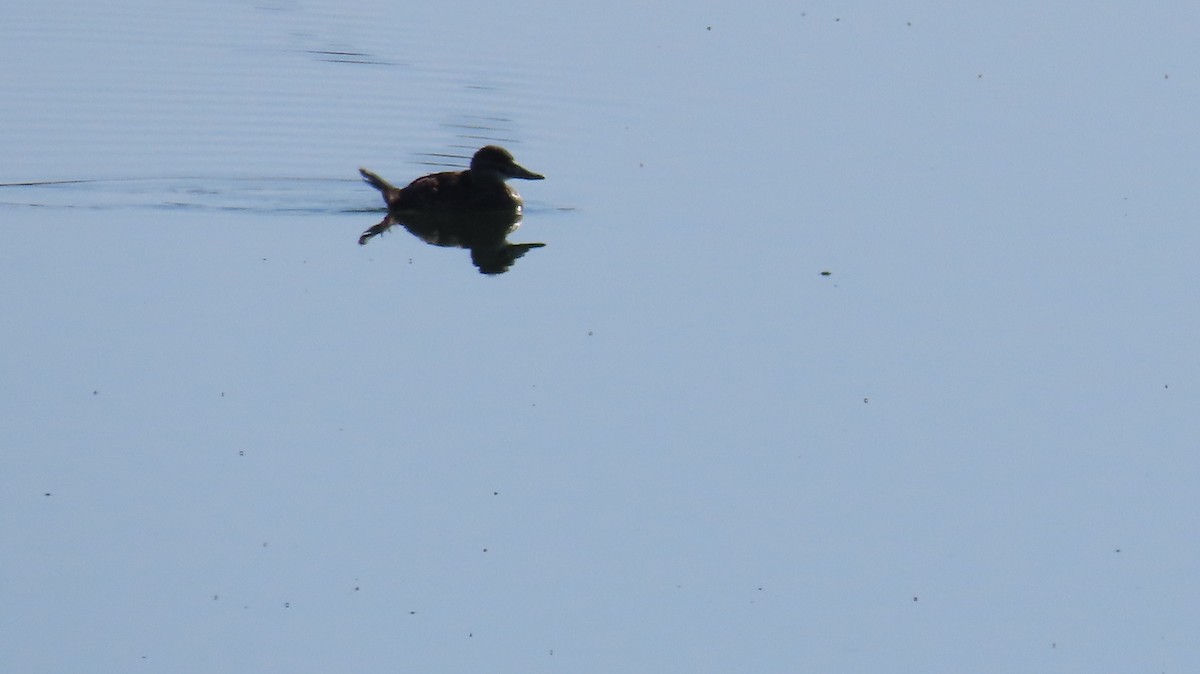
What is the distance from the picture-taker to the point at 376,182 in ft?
40.4

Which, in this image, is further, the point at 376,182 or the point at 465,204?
the point at 376,182

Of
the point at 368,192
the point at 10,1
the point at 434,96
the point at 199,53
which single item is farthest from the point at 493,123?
the point at 10,1

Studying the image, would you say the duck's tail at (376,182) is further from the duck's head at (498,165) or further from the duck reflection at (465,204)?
the duck's head at (498,165)

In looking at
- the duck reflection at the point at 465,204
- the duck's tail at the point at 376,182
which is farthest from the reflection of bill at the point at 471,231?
the duck's tail at the point at 376,182

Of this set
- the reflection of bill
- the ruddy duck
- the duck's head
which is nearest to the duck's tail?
the ruddy duck

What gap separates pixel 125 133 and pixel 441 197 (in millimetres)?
2488

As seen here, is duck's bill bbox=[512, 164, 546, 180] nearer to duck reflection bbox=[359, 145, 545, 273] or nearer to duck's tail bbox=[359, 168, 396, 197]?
duck reflection bbox=[359, 145, 545, 273]

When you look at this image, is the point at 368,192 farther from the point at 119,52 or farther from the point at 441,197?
the point at 119,52

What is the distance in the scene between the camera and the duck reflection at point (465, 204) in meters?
12.0

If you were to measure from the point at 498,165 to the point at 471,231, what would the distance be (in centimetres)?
44

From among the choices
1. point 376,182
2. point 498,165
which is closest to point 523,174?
point 498,165

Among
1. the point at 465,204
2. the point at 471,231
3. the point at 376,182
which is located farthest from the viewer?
the point at 376,182

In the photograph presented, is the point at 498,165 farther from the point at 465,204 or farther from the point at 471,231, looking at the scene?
the point at 471,231

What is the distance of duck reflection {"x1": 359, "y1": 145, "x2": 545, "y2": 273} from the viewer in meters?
12.0
